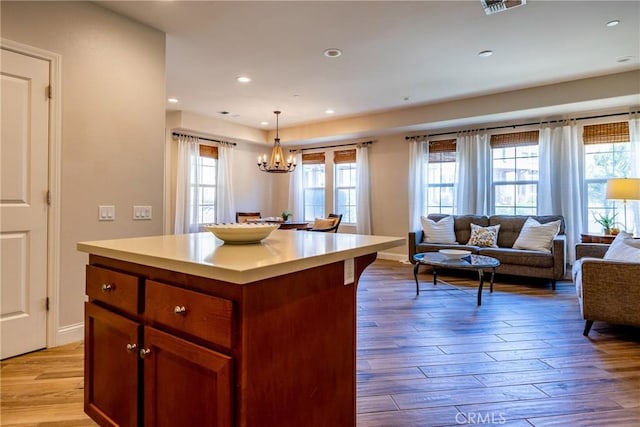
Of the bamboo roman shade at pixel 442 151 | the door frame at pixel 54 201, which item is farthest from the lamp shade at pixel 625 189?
the door frame at pixel 54 201

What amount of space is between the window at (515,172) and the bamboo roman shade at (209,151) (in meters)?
Answer: 5.06

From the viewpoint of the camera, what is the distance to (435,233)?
18.3 feet

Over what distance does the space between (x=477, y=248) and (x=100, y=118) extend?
473cm

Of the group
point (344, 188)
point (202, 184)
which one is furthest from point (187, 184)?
point (344, 188)

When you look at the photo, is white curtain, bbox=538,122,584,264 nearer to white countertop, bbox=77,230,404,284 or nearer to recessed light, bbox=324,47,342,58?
recessed light, bbox=324,47,342,58

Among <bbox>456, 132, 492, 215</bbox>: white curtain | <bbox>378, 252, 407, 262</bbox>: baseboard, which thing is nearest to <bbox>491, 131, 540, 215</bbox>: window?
<bbox>456, 132, 492, 215</bbox>: white curtain

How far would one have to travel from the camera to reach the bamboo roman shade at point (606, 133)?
15.5 ft

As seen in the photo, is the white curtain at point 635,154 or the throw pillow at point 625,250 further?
the white curtain at point 635,154

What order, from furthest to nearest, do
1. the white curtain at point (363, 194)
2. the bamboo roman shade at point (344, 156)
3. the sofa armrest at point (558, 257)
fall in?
the bamboo roman shade at point (344, 156) < the white curtain at point (363, 194) < the sofa armrest at point (558, 257)

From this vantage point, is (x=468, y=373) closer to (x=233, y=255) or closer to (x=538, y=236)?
(x=233, y=255)

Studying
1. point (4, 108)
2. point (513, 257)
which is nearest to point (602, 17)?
point (513, 257)

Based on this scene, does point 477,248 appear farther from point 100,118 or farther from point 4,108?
point 4,108

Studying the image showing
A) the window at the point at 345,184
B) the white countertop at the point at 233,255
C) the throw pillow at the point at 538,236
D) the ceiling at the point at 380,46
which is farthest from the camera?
the window at the point at 345,184

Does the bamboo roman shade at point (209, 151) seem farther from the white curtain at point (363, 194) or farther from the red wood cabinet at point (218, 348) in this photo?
the red wood cabinet at point (218, 348)
